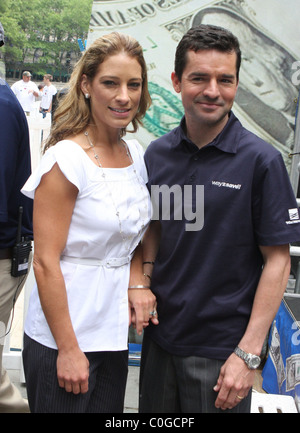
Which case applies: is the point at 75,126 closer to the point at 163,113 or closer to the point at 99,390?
the point at 99,390

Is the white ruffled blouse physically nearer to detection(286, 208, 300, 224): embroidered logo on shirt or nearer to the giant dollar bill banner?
detection(286, 208, 300, 224): embroidered logo on shirt

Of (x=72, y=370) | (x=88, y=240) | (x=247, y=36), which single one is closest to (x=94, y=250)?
(x=88, y=240)

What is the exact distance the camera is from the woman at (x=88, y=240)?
5.24ft

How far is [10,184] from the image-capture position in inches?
87.7

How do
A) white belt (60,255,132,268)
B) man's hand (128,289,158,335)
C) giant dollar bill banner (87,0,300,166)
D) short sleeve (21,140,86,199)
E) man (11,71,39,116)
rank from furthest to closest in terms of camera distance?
man (11,71,39,116) → giant dollar bill banner (87,0,300,166) → man's hand (128,289,158,335) → white belt (60,255,132,268) → short sleeve (21,140,86,199)

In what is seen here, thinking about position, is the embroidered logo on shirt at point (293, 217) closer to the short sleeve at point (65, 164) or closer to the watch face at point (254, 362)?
the watch face at point (254, 362)

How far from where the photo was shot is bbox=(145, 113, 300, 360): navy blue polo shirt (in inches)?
63.0

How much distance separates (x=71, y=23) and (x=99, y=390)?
183ft

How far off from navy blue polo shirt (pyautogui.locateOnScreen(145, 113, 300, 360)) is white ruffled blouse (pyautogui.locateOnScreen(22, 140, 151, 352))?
0.16m

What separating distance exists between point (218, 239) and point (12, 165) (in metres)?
1.07

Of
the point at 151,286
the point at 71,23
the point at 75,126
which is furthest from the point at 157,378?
the point at 71,23

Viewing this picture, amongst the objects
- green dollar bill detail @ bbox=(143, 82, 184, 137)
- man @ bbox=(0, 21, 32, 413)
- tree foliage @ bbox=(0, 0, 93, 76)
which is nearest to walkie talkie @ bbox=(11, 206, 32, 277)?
man @ bbox=(0, 21, 32, 413)

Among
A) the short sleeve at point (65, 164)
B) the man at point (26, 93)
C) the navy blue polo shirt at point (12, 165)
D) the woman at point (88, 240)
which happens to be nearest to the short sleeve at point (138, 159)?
the woman at point (88, 240)

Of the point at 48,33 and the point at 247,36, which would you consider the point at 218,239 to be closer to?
the point at 247,36
